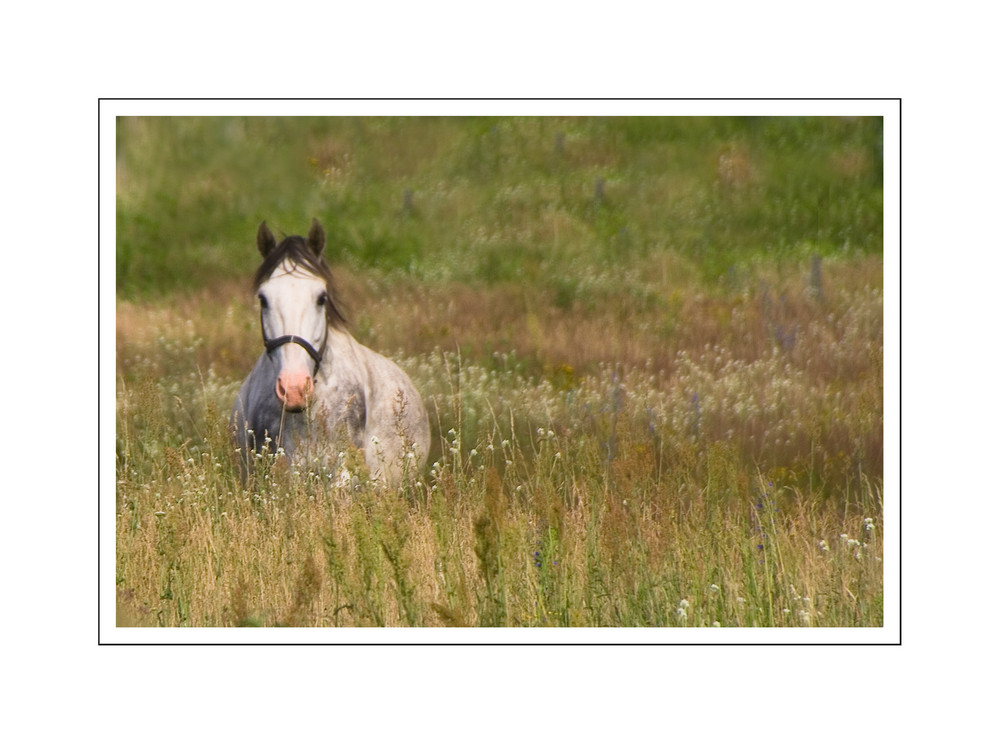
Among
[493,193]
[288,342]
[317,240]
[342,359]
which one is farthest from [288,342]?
[493,193]

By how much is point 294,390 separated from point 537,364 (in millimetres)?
1605

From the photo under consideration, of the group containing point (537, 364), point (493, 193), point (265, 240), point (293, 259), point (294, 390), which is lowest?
point (294, 390)

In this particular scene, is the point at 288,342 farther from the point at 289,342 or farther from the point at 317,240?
the point at 317,240

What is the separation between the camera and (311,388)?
6.18m

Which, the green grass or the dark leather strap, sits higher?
the green grass

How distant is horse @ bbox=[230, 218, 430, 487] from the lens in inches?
243

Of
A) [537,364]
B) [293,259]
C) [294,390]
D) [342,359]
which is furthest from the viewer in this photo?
[537,364]

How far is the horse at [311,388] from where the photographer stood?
6.18 m

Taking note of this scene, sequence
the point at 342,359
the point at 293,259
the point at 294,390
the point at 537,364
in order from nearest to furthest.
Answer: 1. the point at 294,390
2. the point at 293,259
3. the point at 342,359
4. the point at 537,364

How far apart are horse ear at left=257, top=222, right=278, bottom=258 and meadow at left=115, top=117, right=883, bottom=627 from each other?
238 mm

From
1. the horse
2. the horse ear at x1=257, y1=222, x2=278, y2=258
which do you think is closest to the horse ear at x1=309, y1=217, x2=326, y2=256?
the horse

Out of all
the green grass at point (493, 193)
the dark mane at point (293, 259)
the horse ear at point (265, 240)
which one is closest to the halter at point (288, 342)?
the dark mane at point (293, 259)

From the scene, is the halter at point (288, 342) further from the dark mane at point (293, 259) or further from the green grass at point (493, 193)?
the green grass at point (493, 193)

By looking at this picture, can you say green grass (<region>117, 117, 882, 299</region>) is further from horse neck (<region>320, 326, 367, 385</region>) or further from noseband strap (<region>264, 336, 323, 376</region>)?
noseband strap (<region>264, 336, 323, 376</region>)
